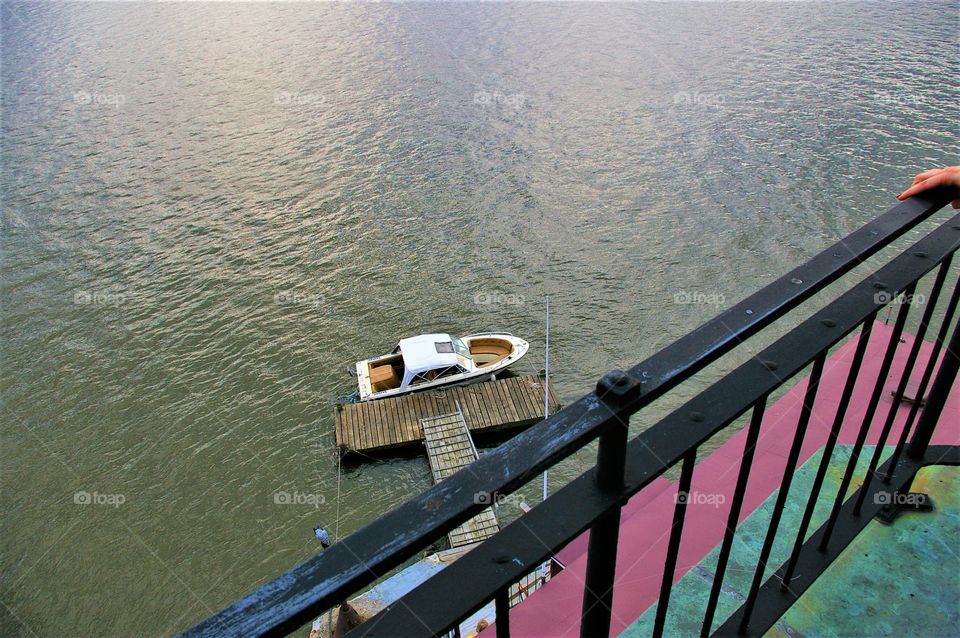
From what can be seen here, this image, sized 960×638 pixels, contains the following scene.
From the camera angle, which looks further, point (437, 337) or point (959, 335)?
point (437, 337)

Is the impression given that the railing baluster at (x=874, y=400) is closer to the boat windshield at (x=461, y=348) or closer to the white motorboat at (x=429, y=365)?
the white motorboat at (x=429, y=365)

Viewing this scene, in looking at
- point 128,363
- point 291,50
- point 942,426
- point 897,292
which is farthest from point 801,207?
point 291,50

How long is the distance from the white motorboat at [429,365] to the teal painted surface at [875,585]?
1111 centimetres

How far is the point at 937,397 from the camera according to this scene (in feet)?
9.12

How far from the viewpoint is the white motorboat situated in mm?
14883

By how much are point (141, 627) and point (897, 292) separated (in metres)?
12.7

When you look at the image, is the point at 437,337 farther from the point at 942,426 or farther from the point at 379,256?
the point at 942,426

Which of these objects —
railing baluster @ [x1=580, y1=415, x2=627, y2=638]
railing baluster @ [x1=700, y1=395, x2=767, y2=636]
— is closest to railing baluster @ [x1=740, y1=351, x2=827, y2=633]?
railing baluster @ [x1=700, y1=395, x2=767, y2=636]

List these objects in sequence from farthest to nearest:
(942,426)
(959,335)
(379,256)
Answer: (379,256) < (942,426) < (959,335)

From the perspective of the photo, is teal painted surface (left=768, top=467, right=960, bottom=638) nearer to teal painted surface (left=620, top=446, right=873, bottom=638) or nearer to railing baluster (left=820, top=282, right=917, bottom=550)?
teal painted surface (left=620, top=446, right=873, bottom=638)

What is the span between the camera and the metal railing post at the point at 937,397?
103 inches

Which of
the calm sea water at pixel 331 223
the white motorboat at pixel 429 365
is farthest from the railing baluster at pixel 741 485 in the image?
the white motorboat at pixel 429 365

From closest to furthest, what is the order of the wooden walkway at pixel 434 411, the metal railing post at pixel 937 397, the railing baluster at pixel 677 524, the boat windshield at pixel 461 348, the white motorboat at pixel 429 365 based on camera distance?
the railing baluster at pixel 677 524
the metal railing post at pixel 937 397
the wooden walkway at pixel 434 411
the white motorboat at pixel 429 365
the boat windshield at pixel 461 348

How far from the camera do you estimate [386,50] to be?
32969 mm
